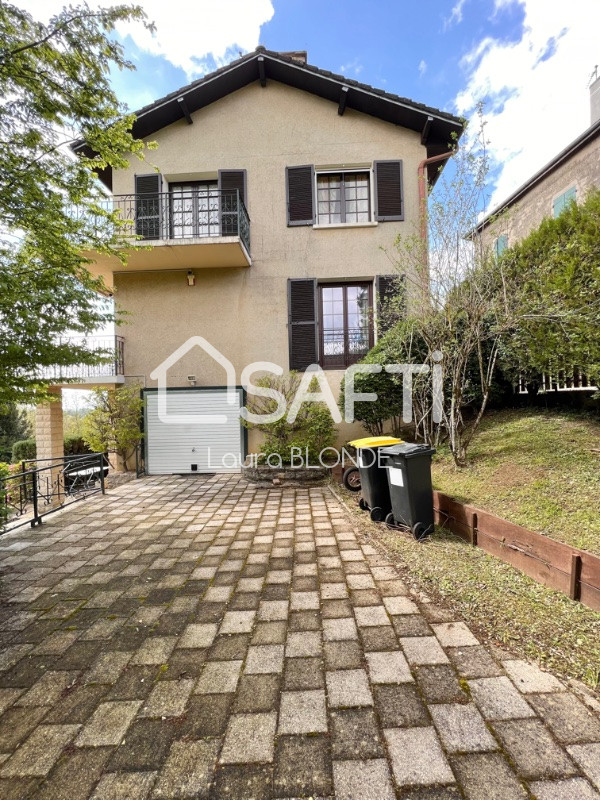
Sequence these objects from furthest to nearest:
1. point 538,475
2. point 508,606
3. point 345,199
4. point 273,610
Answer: point 345,199 < point 538,475 < point 273,610 < point 508,606

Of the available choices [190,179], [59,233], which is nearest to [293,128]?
[190,179]

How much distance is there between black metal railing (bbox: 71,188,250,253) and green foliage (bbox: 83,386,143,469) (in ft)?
12.1

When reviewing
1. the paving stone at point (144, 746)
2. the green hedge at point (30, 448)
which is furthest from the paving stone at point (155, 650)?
the green hedge at point (30, 448)

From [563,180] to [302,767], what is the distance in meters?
14.4

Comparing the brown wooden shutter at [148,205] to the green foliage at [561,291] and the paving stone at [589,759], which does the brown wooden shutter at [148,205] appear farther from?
the paving stone at [589,759]

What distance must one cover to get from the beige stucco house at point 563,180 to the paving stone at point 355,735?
9062mm

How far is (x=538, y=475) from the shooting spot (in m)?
4.38

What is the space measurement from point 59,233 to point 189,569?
3500 mm

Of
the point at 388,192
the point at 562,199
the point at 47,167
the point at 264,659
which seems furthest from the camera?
the point at 562,199

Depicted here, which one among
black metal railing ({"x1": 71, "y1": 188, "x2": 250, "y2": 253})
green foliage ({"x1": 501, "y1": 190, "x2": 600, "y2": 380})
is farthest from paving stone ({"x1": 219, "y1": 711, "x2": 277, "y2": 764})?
black metal railing ({"x1": 71, "y1": 188, "x2": 250, "y2": 253})

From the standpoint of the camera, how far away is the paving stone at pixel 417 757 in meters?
1.48

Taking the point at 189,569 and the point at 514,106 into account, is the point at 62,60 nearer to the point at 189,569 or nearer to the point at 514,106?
the point at 189,569

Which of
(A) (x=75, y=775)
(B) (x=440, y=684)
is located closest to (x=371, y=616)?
(B) (x=440, y=684)

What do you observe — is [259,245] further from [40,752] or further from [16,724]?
[40,752]
